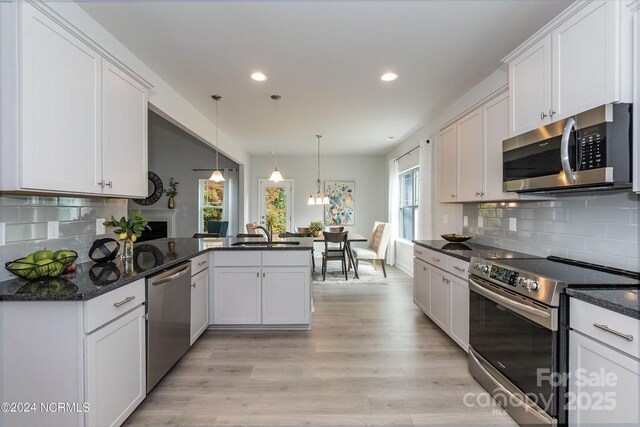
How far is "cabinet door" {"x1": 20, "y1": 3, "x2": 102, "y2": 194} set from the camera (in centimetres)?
149

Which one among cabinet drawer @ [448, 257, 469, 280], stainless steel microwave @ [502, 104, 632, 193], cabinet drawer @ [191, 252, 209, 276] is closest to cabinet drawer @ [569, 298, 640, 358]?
stainless steel microwave @ [502, 104, 632, 193]

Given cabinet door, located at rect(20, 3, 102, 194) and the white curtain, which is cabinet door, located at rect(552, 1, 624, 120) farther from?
the white curtain

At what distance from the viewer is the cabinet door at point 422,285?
10.8 ft

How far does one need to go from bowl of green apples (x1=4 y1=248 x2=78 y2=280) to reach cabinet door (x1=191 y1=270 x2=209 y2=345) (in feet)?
3.48

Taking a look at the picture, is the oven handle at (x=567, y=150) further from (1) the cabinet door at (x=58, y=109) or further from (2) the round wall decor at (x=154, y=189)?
(2) the round wall decor at (x=154, y=189)

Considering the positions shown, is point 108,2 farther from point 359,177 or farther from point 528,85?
point 359,177

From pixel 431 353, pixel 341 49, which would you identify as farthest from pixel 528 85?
pixel 431 353

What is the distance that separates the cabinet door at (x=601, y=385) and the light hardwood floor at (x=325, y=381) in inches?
22.0

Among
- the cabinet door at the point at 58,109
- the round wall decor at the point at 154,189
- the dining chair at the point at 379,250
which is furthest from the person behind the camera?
the round wall decor at the point at 154,189

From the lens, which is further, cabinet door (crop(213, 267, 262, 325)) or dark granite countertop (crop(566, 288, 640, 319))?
cabinet door (crop(213, 267, 262, 325))

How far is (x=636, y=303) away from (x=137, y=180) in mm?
3048

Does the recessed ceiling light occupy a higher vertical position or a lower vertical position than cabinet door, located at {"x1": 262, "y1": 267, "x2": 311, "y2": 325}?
higher

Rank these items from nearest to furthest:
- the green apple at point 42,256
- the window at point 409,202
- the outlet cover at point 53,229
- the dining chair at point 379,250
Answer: the green apple at point 42,256
the outlet cover at point 53,229
the dining chair at point 379,250
the window at point 409,202

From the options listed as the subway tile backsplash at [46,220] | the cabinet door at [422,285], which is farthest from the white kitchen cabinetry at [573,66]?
the subway tile backsplash at [46,220]
